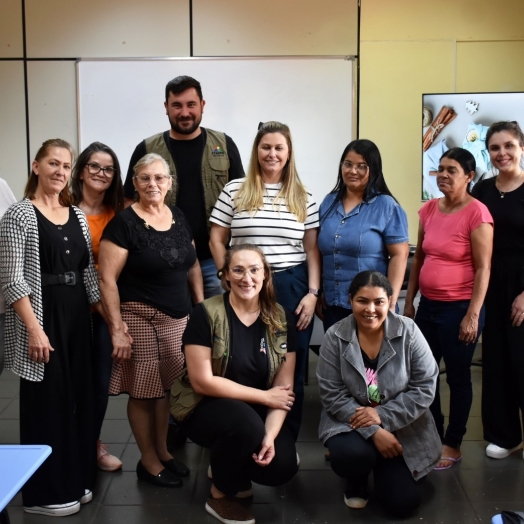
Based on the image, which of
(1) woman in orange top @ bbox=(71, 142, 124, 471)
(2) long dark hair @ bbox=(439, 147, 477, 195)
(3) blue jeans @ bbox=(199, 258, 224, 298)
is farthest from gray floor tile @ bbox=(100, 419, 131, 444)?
(2) long dark hair @ bbox=(439, 147, 477, 195)

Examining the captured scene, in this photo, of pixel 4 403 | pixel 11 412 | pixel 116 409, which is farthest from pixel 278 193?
pixel 4 403

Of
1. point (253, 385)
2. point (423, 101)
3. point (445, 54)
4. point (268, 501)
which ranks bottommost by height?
point (268, 501)

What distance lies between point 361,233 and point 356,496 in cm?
108

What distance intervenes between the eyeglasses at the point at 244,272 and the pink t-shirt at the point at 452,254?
87 cm

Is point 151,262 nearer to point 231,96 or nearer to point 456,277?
point 456,277

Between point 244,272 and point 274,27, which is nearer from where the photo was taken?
point 244,272

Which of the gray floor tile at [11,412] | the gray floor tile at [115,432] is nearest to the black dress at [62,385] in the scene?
the gray floor tile at [115,432]

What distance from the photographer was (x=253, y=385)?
2506mm

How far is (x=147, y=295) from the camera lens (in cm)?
256

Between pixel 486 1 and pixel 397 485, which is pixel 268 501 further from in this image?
pixel 486 1

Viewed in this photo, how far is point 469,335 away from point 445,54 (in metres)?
2.99

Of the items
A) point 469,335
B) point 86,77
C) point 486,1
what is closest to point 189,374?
point 469,335

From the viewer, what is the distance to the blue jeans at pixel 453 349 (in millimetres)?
2787

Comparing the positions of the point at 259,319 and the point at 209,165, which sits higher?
the point at 209,165
